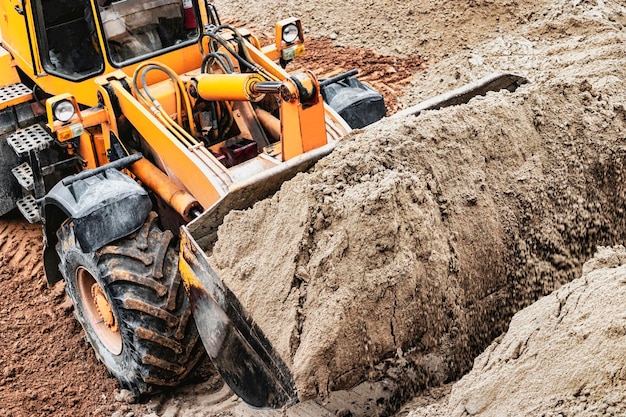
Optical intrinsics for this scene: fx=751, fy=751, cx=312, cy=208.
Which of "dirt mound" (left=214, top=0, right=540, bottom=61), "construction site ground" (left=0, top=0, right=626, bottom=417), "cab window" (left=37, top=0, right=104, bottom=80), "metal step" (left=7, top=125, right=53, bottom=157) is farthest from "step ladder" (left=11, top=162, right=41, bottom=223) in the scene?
"dirt mound" (left=214, top=0, right=540, bottom=61)

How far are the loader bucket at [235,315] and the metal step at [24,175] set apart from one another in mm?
2438

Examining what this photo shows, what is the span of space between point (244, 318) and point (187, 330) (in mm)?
943

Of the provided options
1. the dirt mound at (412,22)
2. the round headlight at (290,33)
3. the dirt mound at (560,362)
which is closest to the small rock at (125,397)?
the dirt mound at (560,362)

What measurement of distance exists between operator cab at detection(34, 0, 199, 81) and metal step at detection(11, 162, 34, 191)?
3.36ft

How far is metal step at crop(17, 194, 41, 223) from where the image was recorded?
20.4 ft

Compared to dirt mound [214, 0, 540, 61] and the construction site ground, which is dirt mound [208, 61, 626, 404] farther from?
dirt mound [214, 0, 540, 61]

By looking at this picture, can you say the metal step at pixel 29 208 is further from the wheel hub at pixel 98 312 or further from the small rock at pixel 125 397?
the small rock at pixel 125 397

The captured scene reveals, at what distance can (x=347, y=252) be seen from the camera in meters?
3.63

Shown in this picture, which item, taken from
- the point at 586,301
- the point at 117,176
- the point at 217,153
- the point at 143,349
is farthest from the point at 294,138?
the point at 586,301

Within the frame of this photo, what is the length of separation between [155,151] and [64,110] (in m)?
0.65

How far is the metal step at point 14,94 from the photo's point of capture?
6016 mm

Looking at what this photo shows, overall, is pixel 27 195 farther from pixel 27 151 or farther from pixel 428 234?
pixel 428 234

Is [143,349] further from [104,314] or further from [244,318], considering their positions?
[244,318]

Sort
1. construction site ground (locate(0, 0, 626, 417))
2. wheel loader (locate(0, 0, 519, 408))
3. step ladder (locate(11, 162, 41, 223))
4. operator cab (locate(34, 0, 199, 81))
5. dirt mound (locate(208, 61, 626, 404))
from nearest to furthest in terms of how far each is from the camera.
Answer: construction site ground (locate(0, 0, 626, 417)) → dirt mound (locate(208, 61, 626, 404)) → wheel loader (locate(0, 0, 519, 408)) → operator cab (locate(34, 0, 199, 81)) → step ladder (locate(11, 162, 41, 223))
